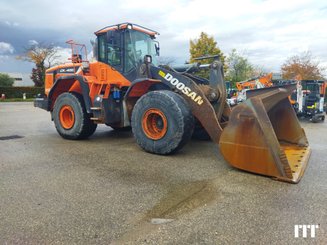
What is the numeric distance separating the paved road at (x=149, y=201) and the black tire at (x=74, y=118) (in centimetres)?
143

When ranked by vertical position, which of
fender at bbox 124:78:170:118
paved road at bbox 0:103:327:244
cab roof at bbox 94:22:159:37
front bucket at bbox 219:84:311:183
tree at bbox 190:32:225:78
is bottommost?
paved road at bbox 0:103:327:244

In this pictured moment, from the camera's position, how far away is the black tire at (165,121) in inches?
199

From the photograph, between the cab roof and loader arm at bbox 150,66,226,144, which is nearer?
loader arm at bbox 150,66,226,144

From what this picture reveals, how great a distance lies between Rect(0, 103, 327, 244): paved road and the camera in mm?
2631

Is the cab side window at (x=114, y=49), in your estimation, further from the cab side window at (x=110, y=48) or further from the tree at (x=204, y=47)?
the tree at (x=204, y=47)

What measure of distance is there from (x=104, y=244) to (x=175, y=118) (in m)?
2.91

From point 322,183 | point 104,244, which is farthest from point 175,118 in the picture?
point 104,244

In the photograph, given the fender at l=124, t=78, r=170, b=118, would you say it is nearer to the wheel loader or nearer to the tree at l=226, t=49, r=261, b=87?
the wheel loader

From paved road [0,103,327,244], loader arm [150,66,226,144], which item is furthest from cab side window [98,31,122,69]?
paved road [0,103,327,244]

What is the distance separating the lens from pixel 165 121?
5.22 meters

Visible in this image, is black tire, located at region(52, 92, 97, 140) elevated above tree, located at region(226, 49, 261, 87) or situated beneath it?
situated beneath

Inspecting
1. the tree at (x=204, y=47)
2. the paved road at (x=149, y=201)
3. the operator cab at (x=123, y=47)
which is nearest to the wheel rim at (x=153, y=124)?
the paved road at (x=149, y=201)

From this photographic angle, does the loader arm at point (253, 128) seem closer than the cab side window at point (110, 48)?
Yes

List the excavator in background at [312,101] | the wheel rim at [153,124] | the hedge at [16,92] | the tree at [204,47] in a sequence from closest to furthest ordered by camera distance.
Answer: the wheel rim at [153,124] < the excavator in background at [312,101] < the tree at [204,47] < the hedge at [16,92]
